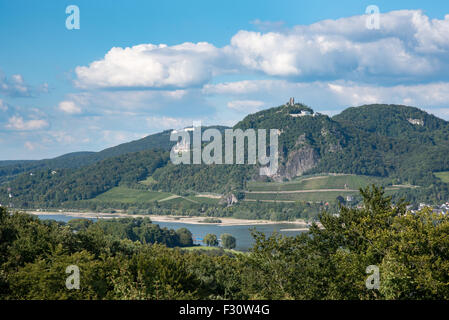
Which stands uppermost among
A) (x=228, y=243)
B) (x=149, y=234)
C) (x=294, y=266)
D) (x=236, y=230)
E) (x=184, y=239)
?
(x=294, y=266)

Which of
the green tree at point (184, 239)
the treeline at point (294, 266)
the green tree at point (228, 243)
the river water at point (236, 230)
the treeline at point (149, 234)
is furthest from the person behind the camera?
the river water at point (236, 230)

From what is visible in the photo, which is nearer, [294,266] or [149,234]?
[294,266]

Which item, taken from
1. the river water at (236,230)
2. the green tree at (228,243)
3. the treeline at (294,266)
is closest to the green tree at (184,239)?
the river water at (236,230)

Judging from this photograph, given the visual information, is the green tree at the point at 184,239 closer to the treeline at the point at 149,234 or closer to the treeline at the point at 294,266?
the treeline at the point at 149,234

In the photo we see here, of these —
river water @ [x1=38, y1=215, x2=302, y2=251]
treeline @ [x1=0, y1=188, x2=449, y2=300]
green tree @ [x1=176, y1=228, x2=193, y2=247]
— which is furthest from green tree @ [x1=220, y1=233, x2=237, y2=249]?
treeline @ [x1=0, y1=188, x2=449, y2=300]

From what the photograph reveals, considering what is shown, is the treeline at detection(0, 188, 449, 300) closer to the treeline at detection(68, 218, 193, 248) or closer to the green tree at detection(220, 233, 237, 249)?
the green tree at detection(220, 233, 237, 249)

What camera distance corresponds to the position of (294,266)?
94.4 feet

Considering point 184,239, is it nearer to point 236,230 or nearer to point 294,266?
point 236,230

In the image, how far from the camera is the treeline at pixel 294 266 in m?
21.4

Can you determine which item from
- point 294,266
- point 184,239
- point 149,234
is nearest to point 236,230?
point 184,239

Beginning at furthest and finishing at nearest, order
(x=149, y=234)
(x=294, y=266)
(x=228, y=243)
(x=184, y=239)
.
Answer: (x=149, y=234)
(x=184, y=239)
(x=228, y=243)
(x=294, y=266)

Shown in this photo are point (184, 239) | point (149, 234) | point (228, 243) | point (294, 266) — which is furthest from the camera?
point (149, 234)

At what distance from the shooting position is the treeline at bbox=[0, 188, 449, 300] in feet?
70.1
